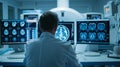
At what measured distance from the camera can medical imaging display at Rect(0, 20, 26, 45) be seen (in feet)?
8.43

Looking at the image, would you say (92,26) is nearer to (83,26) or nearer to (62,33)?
(83,26)

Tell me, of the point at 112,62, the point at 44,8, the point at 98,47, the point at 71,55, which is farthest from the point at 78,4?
Answer: the point at 71,55

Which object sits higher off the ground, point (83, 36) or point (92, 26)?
point (92, 26)

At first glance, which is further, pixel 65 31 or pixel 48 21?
pixel 65 31

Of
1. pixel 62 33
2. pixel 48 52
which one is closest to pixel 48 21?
pixel 48 52

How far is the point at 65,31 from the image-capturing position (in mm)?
2521

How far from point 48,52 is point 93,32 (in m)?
1.29

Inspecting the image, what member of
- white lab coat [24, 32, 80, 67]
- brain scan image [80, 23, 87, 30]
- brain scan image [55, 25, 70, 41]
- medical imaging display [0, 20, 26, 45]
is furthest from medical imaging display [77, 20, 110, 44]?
white lab coat [24, 32, 80, 67]

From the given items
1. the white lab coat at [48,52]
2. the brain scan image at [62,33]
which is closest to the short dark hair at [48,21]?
the white lab coat at [48,52]

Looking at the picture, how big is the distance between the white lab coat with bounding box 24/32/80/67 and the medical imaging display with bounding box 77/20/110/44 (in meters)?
1.16

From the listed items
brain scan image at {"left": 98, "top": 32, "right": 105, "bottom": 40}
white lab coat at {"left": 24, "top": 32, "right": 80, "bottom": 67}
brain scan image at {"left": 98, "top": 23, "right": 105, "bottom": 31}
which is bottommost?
white lab coat at {"left": 24, "top": 32, "right": 80, "bottom": 67}

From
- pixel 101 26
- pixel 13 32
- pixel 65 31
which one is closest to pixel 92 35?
pixel 101 26

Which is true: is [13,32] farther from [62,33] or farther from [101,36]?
[101,36]

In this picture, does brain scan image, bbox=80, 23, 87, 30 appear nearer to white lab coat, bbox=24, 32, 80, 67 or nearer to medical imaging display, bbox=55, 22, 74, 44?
medical imaging display, bbox=55, 22, 74, 44
